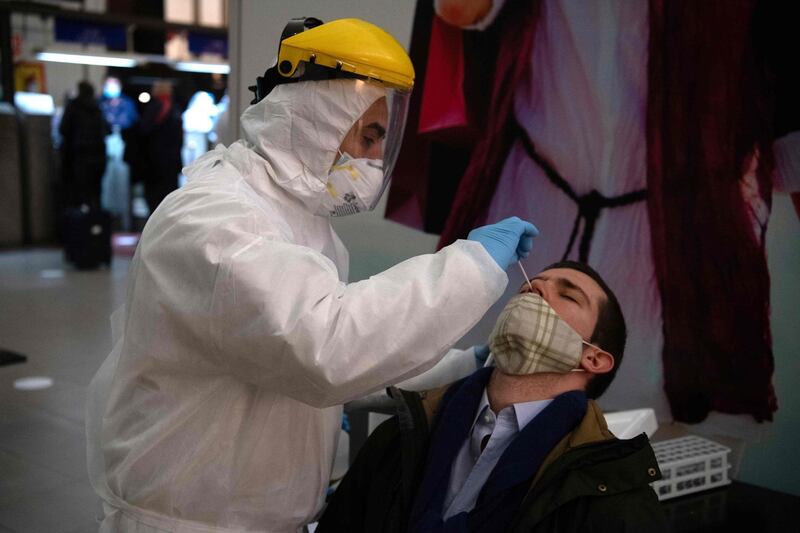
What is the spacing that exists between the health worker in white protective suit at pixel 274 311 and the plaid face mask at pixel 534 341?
207 millimetres

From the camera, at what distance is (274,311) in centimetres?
152

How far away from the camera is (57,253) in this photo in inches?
391

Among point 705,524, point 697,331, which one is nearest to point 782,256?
point 697,331

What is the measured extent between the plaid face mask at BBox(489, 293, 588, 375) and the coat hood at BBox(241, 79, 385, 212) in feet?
1.79

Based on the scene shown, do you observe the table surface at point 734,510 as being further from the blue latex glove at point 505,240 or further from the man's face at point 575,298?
the blue latex glove at point 505,240

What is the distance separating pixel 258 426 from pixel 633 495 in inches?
32.1

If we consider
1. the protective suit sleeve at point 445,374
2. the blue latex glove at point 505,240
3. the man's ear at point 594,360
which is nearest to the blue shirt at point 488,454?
the man's ear at point 594,360

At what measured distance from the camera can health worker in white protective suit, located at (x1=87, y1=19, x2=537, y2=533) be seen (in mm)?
1554

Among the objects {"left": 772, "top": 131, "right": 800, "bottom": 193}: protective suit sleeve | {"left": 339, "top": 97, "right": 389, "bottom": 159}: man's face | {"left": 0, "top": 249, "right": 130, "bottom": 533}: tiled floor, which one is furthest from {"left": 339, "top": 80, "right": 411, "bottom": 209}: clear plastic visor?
→ {"left": 0, "top": 249, "right": 130, "bottom": 533}: tiled floor

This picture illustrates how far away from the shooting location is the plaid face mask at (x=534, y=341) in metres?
1.98

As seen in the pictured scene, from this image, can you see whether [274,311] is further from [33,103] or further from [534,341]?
[33,103]

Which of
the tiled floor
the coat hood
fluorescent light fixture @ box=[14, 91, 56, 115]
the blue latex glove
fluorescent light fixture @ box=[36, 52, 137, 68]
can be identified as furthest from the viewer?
fluorescent light fixture @ box=[36, 52, 137, 68]

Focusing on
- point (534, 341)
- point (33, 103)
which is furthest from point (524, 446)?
point (33, 103)

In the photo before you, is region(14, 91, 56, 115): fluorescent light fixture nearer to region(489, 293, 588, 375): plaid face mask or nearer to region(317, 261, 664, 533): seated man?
region(317, 261, 664, 533): seated man
